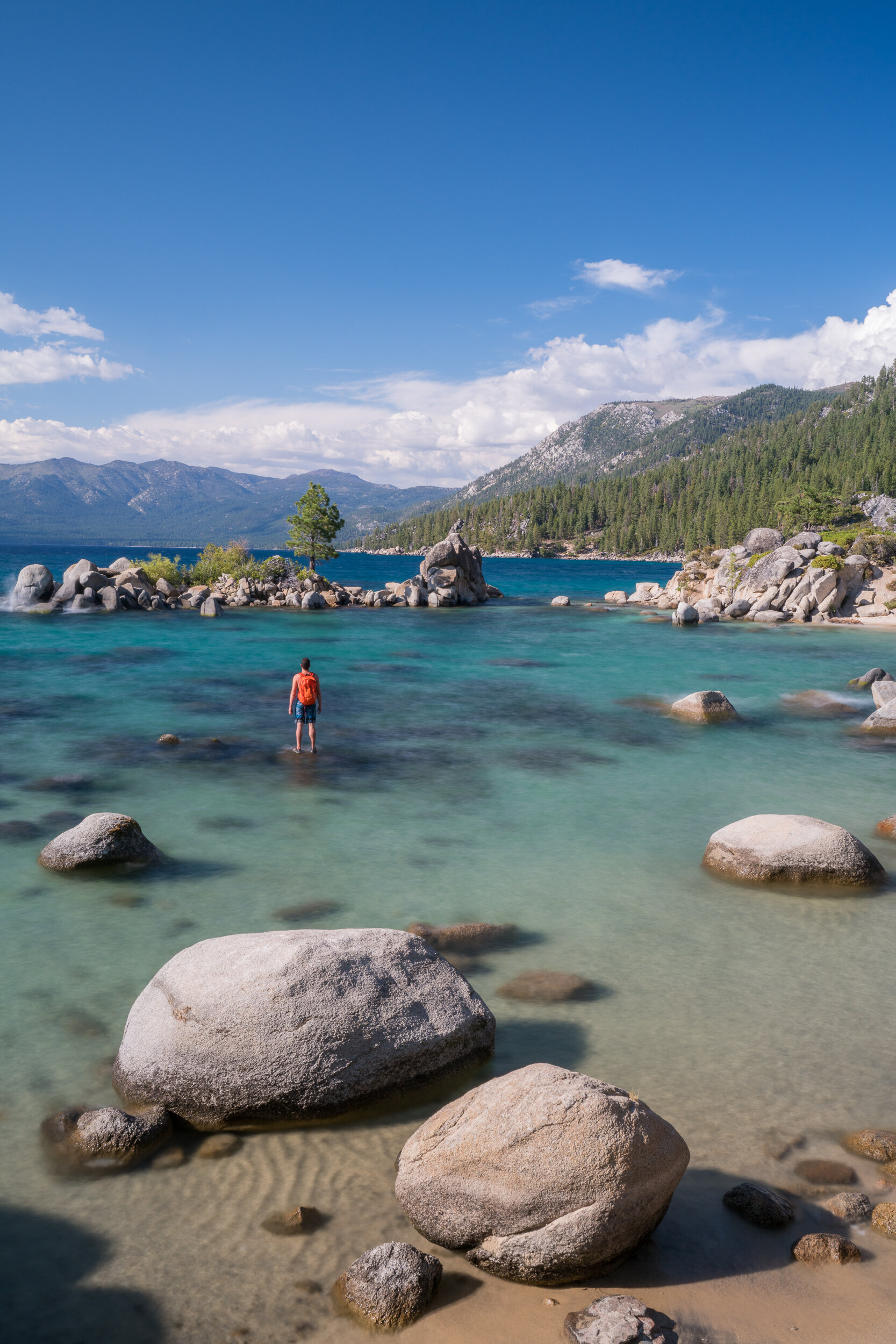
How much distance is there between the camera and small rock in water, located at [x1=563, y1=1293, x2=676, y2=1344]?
17.0 ft

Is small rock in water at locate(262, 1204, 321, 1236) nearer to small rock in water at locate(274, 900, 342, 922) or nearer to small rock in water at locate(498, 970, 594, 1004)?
small rock in water at locate(498, 970, 594, 1004)

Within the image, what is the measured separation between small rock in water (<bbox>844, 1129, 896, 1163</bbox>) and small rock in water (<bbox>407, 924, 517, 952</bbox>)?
5169 millimetres

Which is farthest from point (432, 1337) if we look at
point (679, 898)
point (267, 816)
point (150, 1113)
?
point (267, 816)

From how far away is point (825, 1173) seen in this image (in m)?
7.12

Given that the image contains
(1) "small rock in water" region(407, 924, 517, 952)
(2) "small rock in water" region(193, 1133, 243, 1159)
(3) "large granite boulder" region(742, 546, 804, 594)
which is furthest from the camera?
(3) "large granite boulder" region(742, 546, 804, 594)

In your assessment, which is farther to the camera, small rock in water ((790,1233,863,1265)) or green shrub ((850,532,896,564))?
green shrub ((850,532,896,564))

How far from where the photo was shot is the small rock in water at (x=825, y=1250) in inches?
239

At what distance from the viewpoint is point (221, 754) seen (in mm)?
22734

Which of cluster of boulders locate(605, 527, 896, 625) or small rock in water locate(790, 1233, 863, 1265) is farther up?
cluster of boulders locate(605, 527, 896, 625)

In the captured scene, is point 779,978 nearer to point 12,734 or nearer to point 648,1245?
point 648,1245

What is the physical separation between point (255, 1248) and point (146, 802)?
13.4m

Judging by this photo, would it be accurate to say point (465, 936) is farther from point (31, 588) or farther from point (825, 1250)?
point (31, 588)

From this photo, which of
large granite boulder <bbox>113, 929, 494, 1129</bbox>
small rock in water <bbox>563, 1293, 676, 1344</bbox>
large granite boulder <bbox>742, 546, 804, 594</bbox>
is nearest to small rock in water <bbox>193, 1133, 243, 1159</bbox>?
large granite boulder <bbox>113, 929, 494, 1129</bbox>

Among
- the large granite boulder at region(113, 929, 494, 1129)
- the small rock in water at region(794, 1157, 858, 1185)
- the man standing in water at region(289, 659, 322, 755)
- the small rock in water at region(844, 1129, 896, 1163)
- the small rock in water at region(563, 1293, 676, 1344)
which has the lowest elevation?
the small rock in water at region(794, 1157, 858, 1185)
